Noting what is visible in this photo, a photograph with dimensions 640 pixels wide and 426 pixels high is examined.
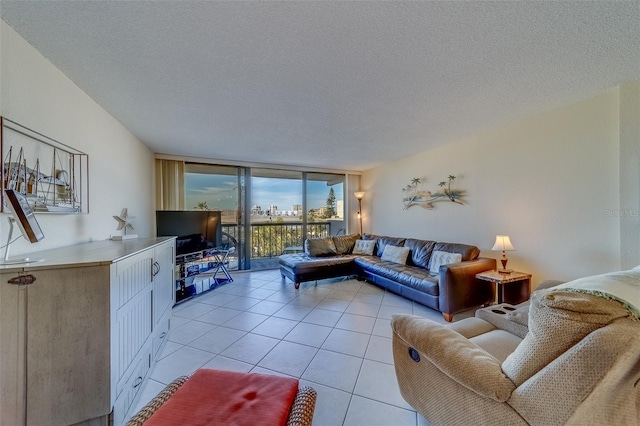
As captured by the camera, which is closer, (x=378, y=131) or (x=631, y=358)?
(x=631, y=358)

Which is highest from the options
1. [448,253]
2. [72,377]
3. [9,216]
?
[9,216]

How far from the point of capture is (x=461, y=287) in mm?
2779

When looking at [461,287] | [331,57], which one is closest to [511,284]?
[461,287]

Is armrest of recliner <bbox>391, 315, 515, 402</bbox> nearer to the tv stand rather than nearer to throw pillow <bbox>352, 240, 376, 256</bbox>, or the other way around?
the tv stand

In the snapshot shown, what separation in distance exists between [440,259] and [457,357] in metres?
2.52

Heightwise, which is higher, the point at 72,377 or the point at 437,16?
the point at 437,16

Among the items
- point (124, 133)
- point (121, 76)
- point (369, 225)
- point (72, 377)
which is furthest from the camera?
point (369, 225)

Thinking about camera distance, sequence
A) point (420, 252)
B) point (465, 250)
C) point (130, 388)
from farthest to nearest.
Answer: point (420, 252) → point (465, 250) → point (130, 388)

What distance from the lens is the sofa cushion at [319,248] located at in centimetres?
467

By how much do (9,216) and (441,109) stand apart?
11.1 feet

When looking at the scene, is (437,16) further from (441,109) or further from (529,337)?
(529,337)

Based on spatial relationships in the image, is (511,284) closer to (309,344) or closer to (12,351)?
(309,344)

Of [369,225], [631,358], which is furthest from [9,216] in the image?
[369,225]

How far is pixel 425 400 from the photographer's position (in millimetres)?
1316
